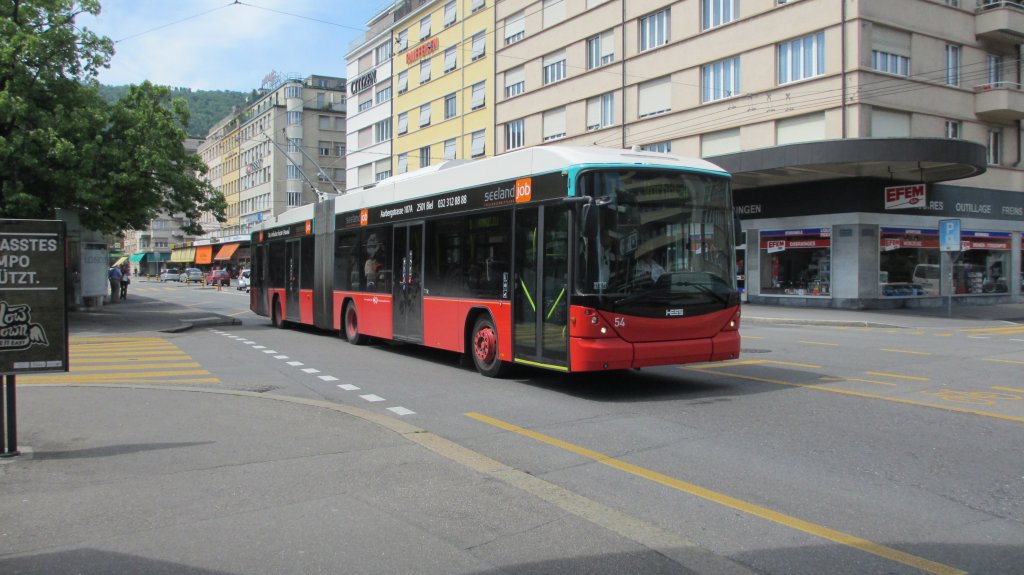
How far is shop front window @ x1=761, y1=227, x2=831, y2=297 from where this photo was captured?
94.3 feet

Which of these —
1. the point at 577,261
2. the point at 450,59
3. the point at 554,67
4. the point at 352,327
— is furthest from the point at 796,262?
the point at 450,59

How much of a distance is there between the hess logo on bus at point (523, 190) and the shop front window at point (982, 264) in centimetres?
2720

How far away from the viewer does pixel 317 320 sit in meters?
18.1

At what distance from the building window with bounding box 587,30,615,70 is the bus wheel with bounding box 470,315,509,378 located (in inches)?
1125

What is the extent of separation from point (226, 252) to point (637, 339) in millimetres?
82995

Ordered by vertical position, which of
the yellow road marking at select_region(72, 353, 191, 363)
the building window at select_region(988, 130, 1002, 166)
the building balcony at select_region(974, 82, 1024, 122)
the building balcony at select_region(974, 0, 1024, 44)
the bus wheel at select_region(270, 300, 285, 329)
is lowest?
the yellow road marking at select_region(72, 353, 191, 363)

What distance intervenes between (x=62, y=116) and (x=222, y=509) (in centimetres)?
1865

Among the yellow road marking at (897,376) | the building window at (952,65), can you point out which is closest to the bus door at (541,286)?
the yellow road marking at (897,376)

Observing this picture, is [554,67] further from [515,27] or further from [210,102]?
[210,102]

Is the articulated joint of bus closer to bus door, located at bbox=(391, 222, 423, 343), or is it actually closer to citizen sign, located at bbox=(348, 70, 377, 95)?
bus door, located at bbox=(391, 222, 423, 343)

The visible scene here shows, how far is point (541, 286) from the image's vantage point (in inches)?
380

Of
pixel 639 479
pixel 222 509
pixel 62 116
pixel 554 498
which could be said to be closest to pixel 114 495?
pixel 222 509

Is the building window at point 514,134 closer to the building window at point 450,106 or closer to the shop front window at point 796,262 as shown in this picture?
the building window at point 450,106

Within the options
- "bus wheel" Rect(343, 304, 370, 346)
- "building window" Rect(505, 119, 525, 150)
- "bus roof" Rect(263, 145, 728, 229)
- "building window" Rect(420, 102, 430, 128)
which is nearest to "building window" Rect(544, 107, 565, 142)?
"building window" Rect(505, 119, 525, 150)
